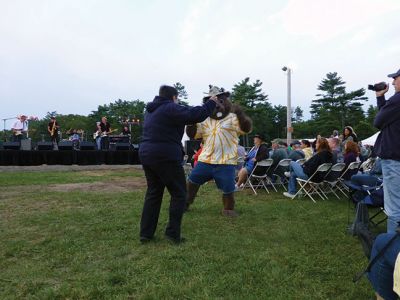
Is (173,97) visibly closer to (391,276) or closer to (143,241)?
(143,241)

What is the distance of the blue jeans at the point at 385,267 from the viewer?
209cm

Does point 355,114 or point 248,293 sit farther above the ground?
point 355,114

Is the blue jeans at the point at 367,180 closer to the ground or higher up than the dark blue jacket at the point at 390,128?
closer to the ground

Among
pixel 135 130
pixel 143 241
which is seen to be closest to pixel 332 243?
pixel 143 241

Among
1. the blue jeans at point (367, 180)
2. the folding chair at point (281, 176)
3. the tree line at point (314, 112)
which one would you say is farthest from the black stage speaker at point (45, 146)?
the tree line at point (314, 112)

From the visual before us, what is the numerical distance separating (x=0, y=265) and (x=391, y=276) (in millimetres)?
3332

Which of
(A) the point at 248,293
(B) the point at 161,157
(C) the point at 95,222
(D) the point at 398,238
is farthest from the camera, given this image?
(C) the point at 95,222

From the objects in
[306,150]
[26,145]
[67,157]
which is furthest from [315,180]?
[26,145]

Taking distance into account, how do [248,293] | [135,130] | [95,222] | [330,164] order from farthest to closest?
[135,130], [330,164], [95,222], [248,293]

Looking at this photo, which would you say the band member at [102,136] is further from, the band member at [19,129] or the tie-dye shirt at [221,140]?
the tie-dye shirt at [221,140]

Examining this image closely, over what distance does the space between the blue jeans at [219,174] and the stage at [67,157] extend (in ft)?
33.3

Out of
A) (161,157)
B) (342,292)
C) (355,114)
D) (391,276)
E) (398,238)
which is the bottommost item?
(342,292)

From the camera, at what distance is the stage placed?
13.8m

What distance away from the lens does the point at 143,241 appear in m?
4.36
